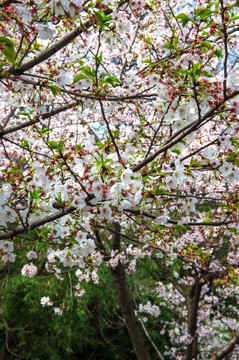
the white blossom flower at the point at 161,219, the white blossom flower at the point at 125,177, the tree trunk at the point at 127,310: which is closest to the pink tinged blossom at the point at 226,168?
the white blossom flower at the point at 161,219

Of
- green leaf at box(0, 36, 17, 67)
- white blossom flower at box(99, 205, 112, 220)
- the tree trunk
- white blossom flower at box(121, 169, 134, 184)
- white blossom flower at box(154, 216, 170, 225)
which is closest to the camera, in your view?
green leaf at box(0, 36, 17, 67)

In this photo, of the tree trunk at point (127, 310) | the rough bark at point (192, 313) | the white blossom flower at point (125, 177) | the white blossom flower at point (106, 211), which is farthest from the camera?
the rough bark at point (192, 313)

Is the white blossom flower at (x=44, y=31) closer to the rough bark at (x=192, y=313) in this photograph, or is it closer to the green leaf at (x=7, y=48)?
the green leaf at (x=7, y=48)

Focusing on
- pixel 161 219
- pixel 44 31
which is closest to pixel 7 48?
pixel 44 31

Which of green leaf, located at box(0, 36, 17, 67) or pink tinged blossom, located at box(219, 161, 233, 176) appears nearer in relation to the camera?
green leaf, located at box(0, 36, 17, 67)

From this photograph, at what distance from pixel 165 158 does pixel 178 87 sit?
0.37m

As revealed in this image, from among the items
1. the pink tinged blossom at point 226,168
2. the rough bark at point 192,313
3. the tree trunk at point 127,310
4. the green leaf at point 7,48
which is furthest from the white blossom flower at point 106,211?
the rough bark at point 192,313

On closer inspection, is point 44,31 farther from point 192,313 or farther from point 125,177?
point 192,313

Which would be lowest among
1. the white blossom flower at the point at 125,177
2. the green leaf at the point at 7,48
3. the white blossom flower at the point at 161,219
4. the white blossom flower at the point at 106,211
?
the white blossom flower at the point at 106,211

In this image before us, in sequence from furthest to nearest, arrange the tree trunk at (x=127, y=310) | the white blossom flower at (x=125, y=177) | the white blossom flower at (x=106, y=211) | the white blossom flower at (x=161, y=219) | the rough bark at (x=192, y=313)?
1. the rough bark at (x=192, y=313)
2. the tree trunk at (x=127, y=310)
3. the white blossom flower at (x=161, y=219)
4. the white blossom flower at (x=106, y=211)
5. the white blossom flower at (x=125, y=177)

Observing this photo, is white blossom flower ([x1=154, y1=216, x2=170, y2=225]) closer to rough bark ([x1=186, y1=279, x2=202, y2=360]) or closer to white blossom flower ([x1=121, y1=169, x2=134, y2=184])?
white blossom flower ([x1=121, y1=169, x2=134, y2=184])

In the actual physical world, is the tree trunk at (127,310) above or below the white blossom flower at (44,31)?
below

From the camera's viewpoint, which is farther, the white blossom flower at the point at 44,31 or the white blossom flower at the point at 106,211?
the white blossom flower at the point at 106,211

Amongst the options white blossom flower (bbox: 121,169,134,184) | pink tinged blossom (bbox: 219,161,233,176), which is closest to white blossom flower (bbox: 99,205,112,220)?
white blossom flower (bbox: 121,169,134,184)
